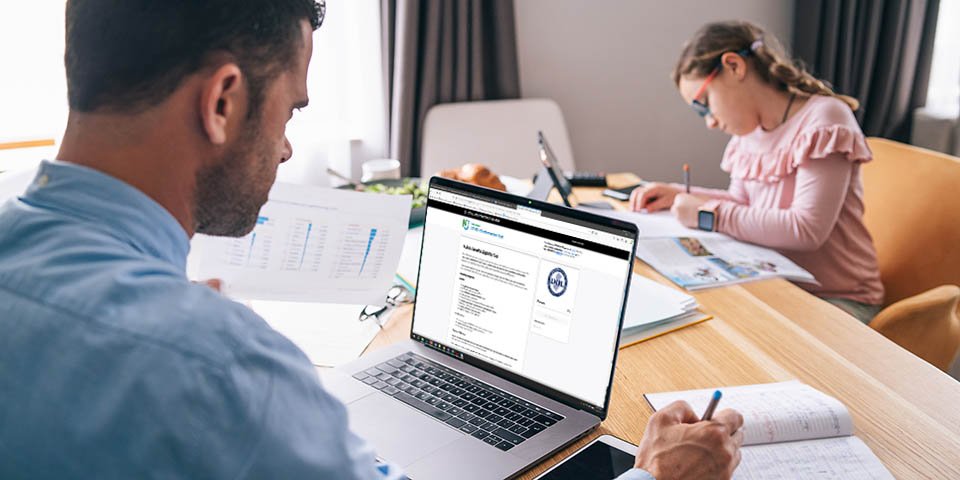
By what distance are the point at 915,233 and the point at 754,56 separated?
0.58 meters

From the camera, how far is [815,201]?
1601 mm

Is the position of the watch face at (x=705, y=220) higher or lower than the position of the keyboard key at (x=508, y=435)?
higher

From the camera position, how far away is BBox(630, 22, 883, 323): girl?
160cm

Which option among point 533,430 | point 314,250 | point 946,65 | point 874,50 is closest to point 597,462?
point 533,430

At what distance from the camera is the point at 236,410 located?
52 centimetres

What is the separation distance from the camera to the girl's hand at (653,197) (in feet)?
5.98

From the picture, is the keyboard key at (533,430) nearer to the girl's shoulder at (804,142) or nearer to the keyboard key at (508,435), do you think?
the keyboard key at (508,435)

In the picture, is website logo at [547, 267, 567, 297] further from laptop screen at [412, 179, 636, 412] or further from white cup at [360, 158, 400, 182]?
white cup at [360, 158, 400, 182]

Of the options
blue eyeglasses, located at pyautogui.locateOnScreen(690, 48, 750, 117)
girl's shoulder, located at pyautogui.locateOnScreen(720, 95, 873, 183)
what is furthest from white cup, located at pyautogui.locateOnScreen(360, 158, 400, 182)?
girl's shoulder, located at pyautogui.locateOnScreen(720, 95, 873, 183)

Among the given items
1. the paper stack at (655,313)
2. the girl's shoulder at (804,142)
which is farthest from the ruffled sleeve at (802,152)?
the paper stack at (655,313)

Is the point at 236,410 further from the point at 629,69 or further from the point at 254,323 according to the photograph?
the point at 629,69

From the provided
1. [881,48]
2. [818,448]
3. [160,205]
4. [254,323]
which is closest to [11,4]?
[160,205]

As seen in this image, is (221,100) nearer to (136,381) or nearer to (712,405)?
(136,381)

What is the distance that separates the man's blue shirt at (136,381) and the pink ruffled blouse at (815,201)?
129cm
